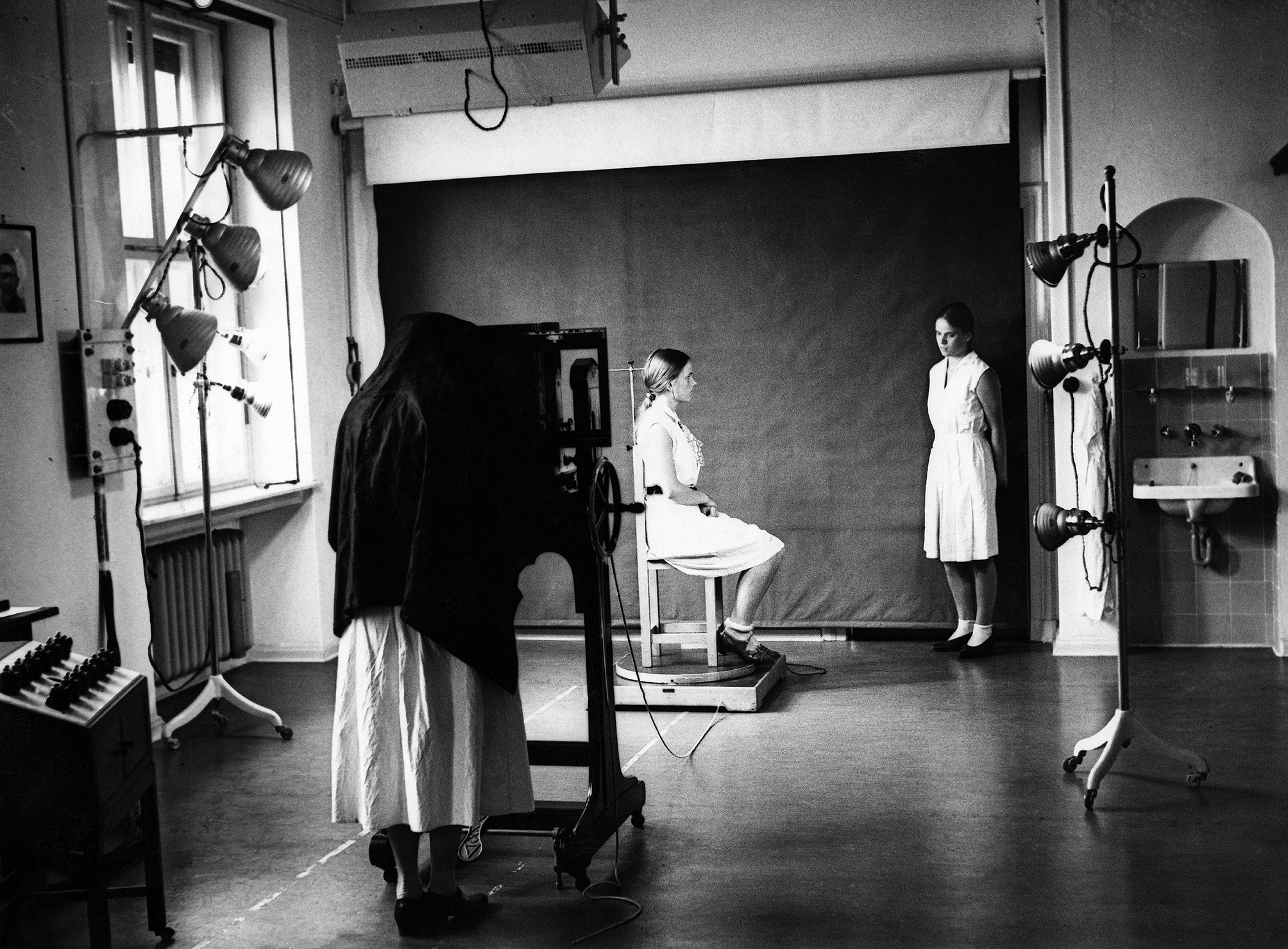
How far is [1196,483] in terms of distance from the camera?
21.1 ft

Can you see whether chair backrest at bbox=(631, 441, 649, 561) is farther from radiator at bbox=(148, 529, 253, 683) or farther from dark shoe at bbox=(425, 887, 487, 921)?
dark shoe at bbox=(425, 887, 487, 921)

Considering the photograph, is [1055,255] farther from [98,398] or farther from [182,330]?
[98,398]

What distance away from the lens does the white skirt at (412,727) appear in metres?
3.39

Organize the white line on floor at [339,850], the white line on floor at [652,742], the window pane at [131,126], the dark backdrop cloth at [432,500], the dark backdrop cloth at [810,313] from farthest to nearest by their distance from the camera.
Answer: the dark backdrop cloth at [810,313]
the window pane at [131,126]
the white line on floor at [652,742]
the white line on floor at [339,850]
the dark backdrop cloth at [432,500]

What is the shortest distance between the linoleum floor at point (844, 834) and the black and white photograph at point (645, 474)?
0.08 ft

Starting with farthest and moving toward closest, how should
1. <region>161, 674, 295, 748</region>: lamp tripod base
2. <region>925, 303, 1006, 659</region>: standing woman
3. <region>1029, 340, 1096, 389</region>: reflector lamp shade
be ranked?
<region>925, 303, 1006, 659</region>: standing woman, <region>161, 674, 295, 748</region>: lamp tripod base, <region>1029, 340, 1096, 389</region>: reflector lamp shade

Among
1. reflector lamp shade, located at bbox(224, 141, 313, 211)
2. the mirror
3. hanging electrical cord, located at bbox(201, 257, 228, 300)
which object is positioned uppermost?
reflector lamp shade, located at bbox(224, 141, 313, 211)

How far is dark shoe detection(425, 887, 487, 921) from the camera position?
3.57 m

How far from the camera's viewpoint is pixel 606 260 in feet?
23.3

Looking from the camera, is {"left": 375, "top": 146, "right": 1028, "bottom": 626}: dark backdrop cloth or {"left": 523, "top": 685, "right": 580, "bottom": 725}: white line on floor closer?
{"left": 523, "top": 685, "right": 580, "bottom": 725}: white line on floor

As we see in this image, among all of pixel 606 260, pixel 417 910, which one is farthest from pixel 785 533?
pixel 417 910

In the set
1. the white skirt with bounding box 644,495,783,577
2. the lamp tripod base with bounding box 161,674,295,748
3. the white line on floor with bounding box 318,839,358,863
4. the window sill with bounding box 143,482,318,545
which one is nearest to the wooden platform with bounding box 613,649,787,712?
the white skirt with bounding box 644,495,783,577

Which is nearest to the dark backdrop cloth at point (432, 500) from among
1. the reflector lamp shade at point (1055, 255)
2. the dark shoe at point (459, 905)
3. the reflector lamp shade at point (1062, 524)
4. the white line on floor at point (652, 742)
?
the dark shoe at point (459, 905)

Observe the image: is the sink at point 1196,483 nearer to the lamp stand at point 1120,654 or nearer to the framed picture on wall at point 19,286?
the lamp stand at point 1120,654
